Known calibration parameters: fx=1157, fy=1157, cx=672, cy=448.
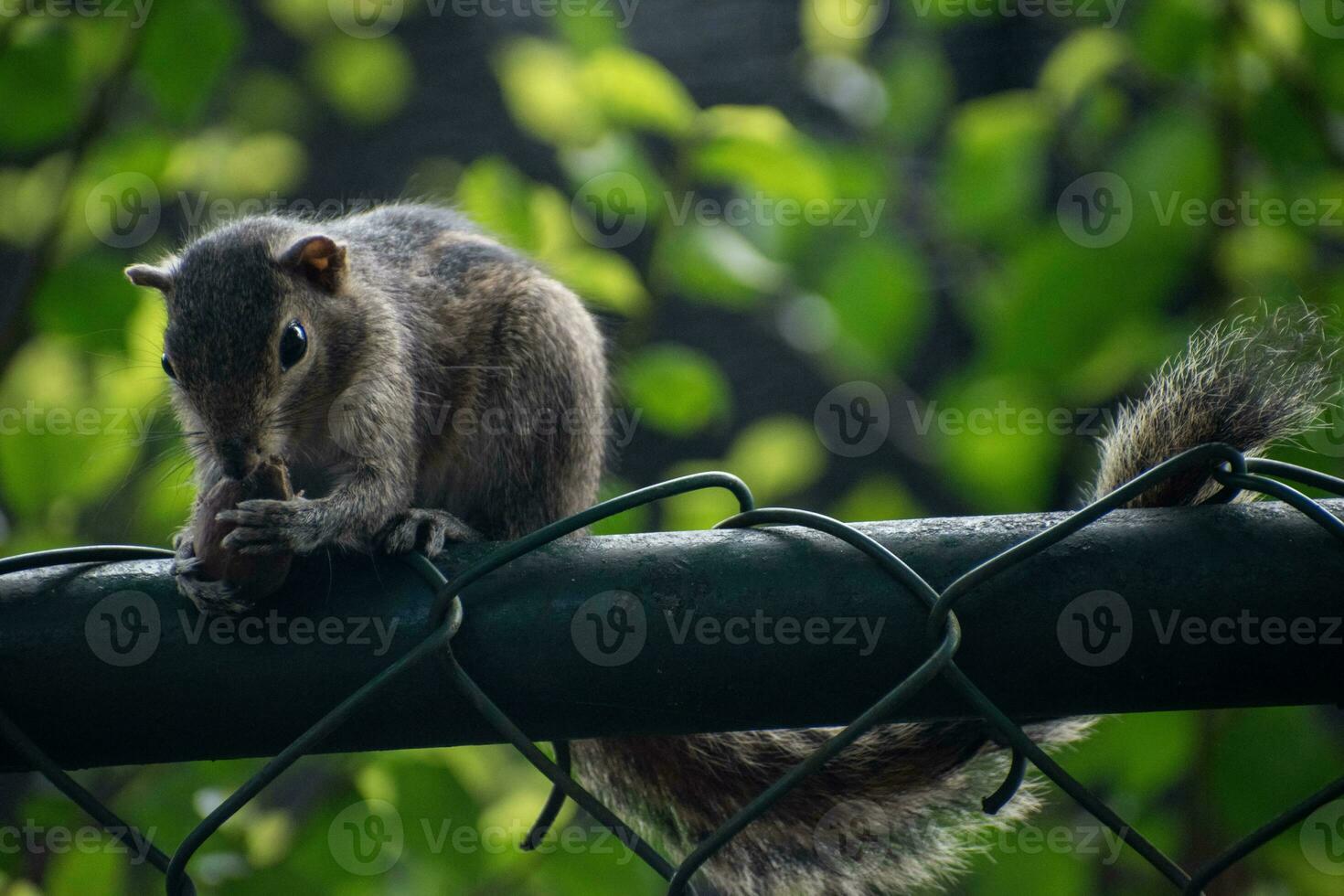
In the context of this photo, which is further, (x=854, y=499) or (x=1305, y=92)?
(x=854, y=499)

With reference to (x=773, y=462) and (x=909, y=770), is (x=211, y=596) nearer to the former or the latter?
(x=909, y=770)

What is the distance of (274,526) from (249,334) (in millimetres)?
462

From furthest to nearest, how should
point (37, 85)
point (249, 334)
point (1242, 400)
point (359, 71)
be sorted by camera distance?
point (359, 71)
point (249, 334)
point (37, 85)
point (1242, 400)

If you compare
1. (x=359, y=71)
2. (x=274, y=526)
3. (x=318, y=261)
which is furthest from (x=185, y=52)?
(x=359, y=71)

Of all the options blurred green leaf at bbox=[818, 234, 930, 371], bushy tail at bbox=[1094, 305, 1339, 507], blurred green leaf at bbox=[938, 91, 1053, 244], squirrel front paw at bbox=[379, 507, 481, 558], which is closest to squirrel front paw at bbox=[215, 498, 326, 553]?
squirrel front paw at bbox=[379, 507, 481, 558]

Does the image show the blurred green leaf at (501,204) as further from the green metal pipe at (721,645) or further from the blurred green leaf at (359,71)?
the blurred green leaf at (359,71)

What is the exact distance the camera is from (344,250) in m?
1.41

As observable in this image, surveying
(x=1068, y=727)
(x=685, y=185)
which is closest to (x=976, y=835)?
(x=1068, y=727)

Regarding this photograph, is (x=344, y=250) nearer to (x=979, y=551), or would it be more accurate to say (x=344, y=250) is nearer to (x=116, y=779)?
(x=116, y=779)

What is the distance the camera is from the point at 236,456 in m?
1.15

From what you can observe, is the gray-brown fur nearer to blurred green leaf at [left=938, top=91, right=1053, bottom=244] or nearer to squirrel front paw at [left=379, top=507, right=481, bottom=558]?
squirrel front paw at [left=379, top=507, right=481, bottom=558]

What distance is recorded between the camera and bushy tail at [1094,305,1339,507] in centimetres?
77

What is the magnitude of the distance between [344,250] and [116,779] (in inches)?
29.6

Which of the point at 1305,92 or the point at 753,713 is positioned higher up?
the point at 1305,92
